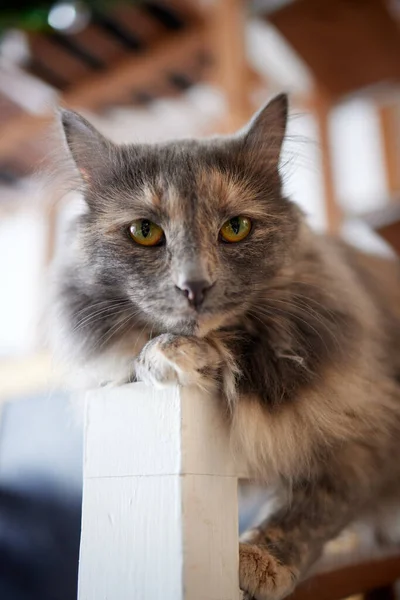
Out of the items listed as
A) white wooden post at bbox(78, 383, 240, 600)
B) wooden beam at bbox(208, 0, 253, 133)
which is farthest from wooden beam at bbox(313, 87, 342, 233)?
white wooden post at bbox(78, 383, 240, 600)

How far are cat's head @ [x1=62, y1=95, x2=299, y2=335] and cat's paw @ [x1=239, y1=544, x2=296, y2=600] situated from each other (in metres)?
0.42

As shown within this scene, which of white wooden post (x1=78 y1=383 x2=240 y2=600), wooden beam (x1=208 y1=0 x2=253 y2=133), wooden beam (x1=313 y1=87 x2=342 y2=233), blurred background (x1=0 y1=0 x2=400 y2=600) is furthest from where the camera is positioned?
wooden beam (x1=313 y1=87 x2=342 y2=233)

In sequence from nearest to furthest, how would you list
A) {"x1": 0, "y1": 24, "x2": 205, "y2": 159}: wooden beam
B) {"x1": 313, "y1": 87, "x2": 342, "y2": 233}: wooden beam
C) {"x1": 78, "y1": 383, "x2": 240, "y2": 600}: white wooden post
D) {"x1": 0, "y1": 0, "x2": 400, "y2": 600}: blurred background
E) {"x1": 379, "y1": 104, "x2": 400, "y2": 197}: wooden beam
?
{"x1": 78, "y1": 383, "x2": 240, "y2": 600}: white wooden post → {"x1": 0, "y1": 0, "x2": 400, "y2": 600}: blurred background → {"x1": 313, "y1": 87, "x2": 342, "y2": 233}: wooden beam → {"x1": 0, "y1": 24, "x2": 205, "y2": 159}: wooden beam → {"x1": 379, "y1": 104, "x2": 400, "y2": 197}: wooden beam

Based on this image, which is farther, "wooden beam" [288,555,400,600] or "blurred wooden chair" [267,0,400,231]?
"blurred wooden chair" [267,0,400,231]

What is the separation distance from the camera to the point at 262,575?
3.39 ft

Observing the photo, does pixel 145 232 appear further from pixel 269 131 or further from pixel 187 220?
pixel 269 131

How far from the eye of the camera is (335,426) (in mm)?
1111

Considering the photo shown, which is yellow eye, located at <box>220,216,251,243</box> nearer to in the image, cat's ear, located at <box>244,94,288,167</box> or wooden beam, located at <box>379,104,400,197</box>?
cat's ear, located at <box>244,94,288,167</box>

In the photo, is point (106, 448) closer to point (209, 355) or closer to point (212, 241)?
point (209, 355)

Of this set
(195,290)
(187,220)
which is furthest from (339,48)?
(195,290)

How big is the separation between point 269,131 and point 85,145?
0.38 meters

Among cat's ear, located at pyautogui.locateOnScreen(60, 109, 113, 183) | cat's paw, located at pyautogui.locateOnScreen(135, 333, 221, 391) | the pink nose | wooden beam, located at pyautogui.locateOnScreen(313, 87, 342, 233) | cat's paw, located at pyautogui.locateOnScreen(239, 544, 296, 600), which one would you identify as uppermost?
wooden beam, located at pyautogui.locateOnScreen(313, 87, 342, 233)

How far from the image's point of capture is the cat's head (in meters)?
0.99

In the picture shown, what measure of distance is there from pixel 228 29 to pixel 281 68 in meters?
1.03
